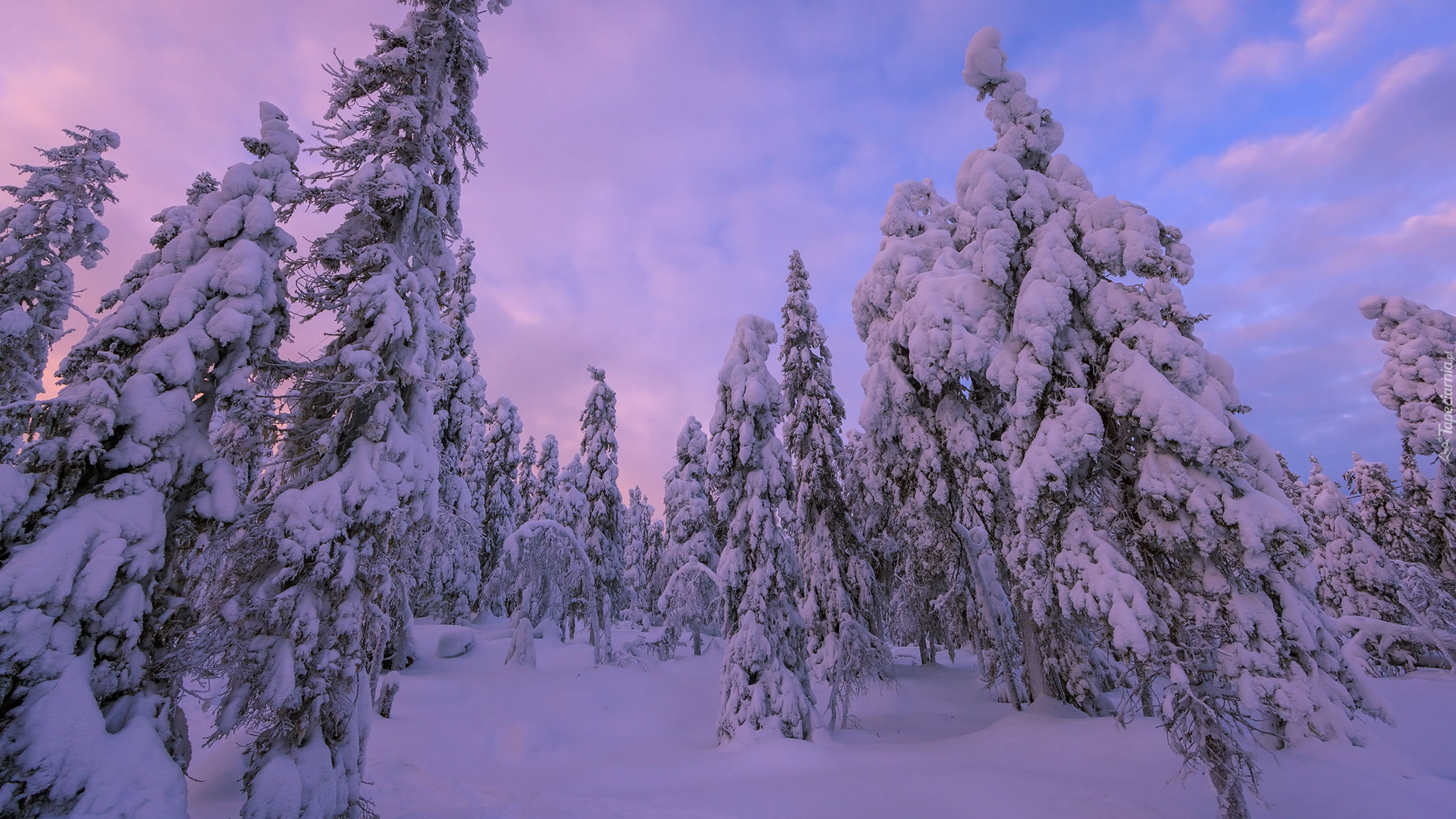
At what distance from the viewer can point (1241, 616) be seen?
7.63 meters

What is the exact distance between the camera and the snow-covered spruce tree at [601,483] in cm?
2600

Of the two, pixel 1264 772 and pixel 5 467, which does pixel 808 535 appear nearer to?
pixel 1264 772

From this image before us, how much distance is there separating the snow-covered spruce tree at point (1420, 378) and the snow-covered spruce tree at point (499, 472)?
40.7 meters

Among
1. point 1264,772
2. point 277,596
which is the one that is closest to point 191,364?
point 277,596

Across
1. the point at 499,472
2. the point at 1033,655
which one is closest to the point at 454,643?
the point at 499,472

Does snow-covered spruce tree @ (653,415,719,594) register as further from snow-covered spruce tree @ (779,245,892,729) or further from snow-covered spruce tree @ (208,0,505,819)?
snow-covered spruce tree @ (208,0,505,819)

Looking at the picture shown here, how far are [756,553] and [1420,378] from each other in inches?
894

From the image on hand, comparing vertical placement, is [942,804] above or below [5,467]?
below

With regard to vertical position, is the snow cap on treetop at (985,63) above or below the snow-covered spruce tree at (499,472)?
above

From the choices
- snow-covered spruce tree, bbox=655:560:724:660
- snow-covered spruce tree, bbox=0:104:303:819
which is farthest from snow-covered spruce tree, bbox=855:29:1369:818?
snow-covered spruce tree, bbox=0:104:303:819

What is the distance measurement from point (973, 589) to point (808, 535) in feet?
18.3

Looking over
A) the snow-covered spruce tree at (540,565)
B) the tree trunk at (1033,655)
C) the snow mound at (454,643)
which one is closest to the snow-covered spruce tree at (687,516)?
the snow-covered spruce tree at (540,565)

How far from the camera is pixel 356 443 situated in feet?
26.2

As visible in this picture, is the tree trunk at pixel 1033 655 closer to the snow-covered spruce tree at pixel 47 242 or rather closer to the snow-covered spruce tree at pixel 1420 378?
the snow-covered spruce tree at pixel 1420 378
